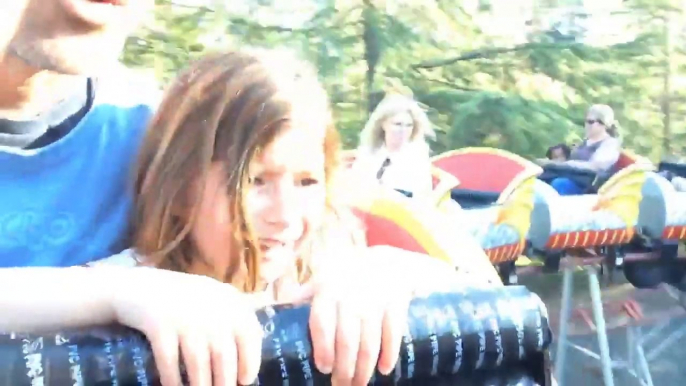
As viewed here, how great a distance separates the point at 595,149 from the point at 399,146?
54 centimetres

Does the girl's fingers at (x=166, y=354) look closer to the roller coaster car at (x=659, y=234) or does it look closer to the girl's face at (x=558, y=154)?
the girl's face at (x=558, y=154)

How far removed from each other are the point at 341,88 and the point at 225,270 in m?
0.44

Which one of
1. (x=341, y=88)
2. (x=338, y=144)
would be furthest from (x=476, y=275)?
(x=341, y=88)

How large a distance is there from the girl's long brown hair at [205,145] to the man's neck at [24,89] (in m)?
0.07

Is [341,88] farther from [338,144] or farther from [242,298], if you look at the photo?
[242,298]

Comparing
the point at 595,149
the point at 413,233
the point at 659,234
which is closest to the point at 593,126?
the point at 595,149

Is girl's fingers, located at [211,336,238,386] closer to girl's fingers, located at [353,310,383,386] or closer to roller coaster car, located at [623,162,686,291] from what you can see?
girl's fingers, located at [353,310,383,386]

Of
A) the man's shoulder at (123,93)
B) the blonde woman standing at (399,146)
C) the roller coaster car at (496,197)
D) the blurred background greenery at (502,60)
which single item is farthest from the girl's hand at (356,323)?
the roller coaster car at (496,197)

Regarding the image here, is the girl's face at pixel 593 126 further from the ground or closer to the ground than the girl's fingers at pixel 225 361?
closer to the ground

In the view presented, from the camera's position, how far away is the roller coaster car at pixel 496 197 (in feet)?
4.16

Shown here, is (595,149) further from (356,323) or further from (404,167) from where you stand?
(356,323)

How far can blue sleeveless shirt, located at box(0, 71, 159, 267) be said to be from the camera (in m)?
0.52

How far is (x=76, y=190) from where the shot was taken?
1.79ft

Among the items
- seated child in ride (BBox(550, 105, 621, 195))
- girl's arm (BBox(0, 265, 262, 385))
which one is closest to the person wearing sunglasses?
seated child in ride (BBox(550, 105, 621, 195))
